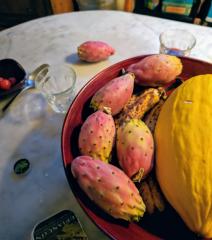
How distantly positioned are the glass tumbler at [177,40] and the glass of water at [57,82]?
0.91ft

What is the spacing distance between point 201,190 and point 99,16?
2.48ft

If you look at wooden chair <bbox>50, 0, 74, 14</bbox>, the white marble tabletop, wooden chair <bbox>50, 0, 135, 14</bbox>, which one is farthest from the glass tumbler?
wooden chair <bbox>50, 0, 74, 14</bbox>

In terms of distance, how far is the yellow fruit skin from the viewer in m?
0.32

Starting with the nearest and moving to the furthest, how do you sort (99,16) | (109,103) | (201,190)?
(201,190), (109,103), (99,16)

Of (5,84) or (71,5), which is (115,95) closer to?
(5,84)

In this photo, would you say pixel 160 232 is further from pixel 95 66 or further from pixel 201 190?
pixel 95 66

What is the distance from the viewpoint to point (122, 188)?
34 centimetres

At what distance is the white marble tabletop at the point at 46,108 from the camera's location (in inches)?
17.7

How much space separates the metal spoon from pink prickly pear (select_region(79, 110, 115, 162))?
288 millimetres

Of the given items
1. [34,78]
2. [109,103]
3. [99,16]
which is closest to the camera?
[109,103]

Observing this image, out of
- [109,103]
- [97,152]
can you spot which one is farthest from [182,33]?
[97,152]

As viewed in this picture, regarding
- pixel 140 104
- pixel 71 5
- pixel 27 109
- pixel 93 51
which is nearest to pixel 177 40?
pixel 93 51

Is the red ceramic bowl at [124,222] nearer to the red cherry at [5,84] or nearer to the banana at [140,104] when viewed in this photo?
the banana at [140,104]

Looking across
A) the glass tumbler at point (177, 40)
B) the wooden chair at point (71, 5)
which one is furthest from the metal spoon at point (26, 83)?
the wooden chair at point (71, 5)
